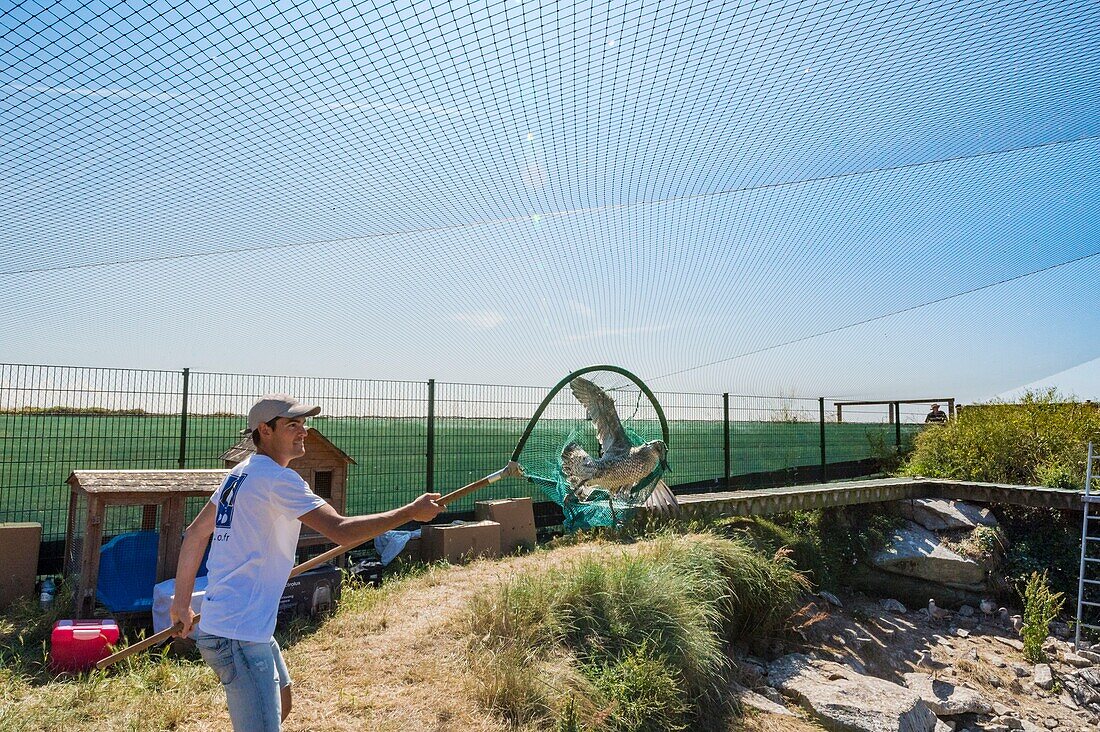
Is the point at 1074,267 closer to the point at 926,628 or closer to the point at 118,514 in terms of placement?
the point at 926,628

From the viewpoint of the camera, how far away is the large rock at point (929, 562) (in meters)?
8.87

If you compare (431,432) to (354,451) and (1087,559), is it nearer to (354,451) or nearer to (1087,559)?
(354,451)

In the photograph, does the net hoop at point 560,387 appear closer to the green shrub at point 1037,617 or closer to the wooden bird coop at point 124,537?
the wooden bird coop at point 124,537

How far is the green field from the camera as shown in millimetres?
6363

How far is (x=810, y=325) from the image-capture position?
9.86m

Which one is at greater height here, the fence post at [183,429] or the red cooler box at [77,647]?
the fence post at [183,429]

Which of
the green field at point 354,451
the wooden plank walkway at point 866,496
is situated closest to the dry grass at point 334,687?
the green field at point 354,451

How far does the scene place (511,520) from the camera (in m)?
7.35

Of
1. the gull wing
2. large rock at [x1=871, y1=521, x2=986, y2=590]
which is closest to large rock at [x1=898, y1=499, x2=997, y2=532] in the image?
large rock at [x1=871, y1=521, x2=986, y2=590]

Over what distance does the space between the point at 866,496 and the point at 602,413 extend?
3.95m

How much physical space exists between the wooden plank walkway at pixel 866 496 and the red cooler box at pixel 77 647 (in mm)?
5611

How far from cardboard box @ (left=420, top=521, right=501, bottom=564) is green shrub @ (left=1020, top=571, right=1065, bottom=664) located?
583cm

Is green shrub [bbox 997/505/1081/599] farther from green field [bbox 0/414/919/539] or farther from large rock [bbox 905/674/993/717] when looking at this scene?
green field [bbox 0/414/919/539]

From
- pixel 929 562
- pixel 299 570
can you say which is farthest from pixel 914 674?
pixel 299 570
